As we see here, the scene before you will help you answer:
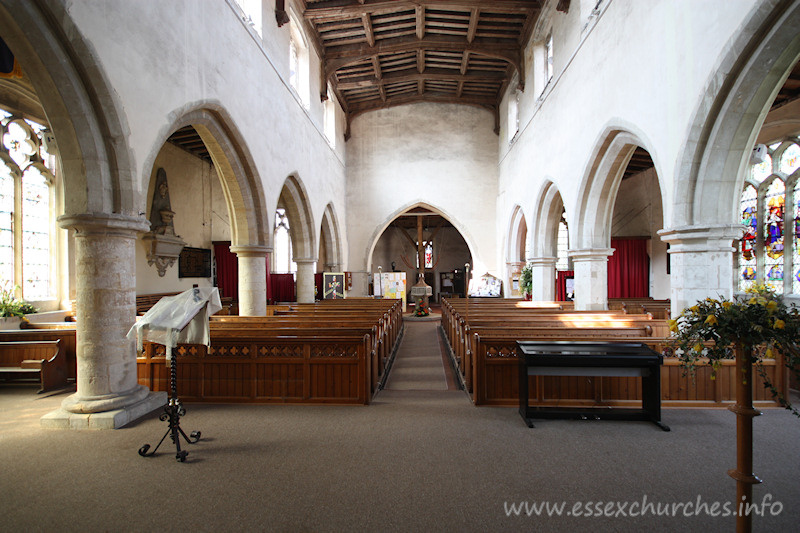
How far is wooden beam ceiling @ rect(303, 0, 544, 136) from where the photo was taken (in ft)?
34.4

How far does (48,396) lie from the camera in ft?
16.6

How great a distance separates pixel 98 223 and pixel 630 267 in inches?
538

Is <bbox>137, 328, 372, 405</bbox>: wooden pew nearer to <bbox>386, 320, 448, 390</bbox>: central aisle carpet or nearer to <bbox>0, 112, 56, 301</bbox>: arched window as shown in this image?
<bbox>386, 320, 448, 390</bbox>: central aisle carpet

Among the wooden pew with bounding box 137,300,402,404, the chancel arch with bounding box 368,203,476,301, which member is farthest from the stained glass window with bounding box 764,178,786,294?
the chancel arch with bounding box 368,203,476,301

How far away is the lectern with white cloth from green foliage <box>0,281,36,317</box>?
15.8ft

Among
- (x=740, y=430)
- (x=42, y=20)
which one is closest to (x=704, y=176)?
(x=740, y=430)

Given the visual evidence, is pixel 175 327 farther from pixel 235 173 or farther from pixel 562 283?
pixel 562 283

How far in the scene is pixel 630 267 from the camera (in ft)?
43.9

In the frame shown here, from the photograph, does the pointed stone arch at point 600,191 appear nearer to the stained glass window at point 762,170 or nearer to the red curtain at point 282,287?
the stained glass window at point 762,170

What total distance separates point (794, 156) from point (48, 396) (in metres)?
12.6

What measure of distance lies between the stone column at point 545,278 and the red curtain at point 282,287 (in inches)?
305

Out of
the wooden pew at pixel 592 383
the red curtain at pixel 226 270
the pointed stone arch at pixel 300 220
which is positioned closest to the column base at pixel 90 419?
the wooden pew at pixel 592 383

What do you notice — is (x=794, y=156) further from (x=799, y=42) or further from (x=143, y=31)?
(x=143, y=31)

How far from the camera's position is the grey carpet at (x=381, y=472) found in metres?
2.50
